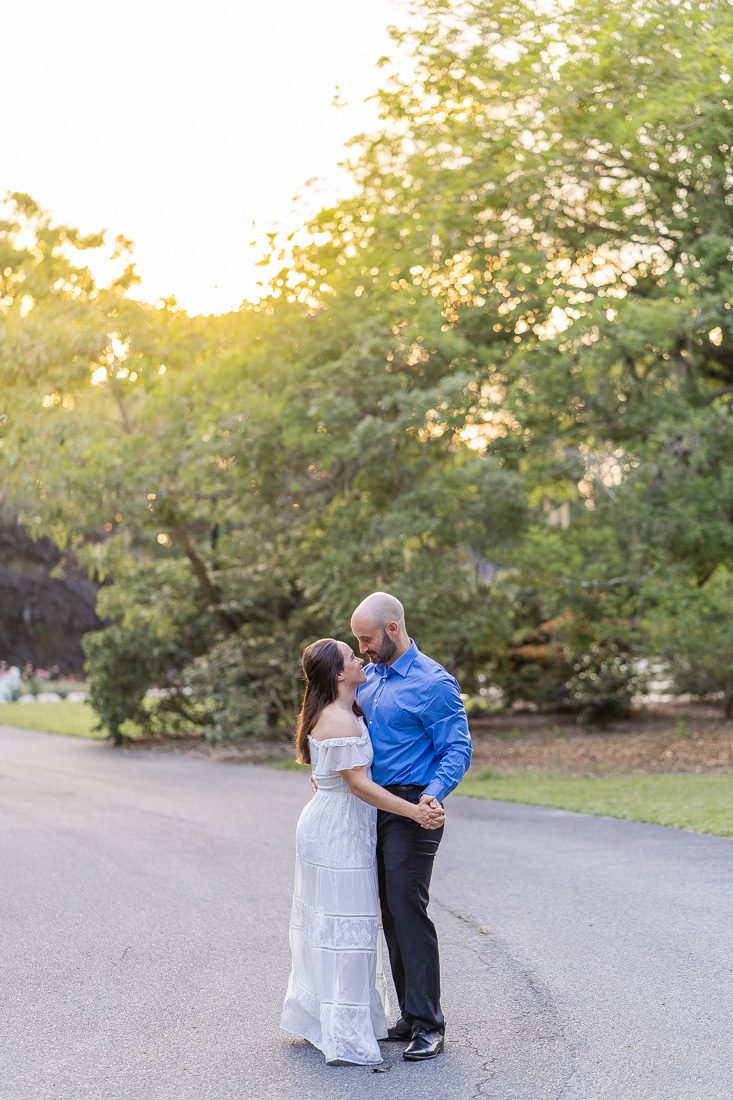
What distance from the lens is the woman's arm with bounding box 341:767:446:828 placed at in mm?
5551

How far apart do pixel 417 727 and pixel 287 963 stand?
2.02 metres

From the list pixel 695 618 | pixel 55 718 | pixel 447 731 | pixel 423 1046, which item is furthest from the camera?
pixel 55 718

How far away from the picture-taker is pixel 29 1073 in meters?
5.21

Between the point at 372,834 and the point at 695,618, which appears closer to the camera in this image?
the point at 372,834

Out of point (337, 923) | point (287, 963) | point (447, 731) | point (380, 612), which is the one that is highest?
point (380, 612)

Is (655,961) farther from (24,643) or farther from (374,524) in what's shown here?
(24,643)

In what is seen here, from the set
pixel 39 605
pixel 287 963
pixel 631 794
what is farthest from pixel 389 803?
pixel 39 605

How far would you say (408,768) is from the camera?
572cm

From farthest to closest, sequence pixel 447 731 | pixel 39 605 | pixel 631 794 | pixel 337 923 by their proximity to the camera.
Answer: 1. pixel 39 605
2. pixel 631 794
3. pixel 447 731
4. pixel 337 923

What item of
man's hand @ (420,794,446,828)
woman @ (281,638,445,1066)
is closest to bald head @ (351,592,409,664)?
woman @ (281,638,445,1066)

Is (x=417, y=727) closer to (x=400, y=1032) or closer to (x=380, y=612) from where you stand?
(x=380, y=612)

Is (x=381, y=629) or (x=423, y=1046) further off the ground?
(x=381, y=629)

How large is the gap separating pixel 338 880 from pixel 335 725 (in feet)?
2.15

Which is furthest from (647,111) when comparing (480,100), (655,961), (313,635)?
(655,961)
